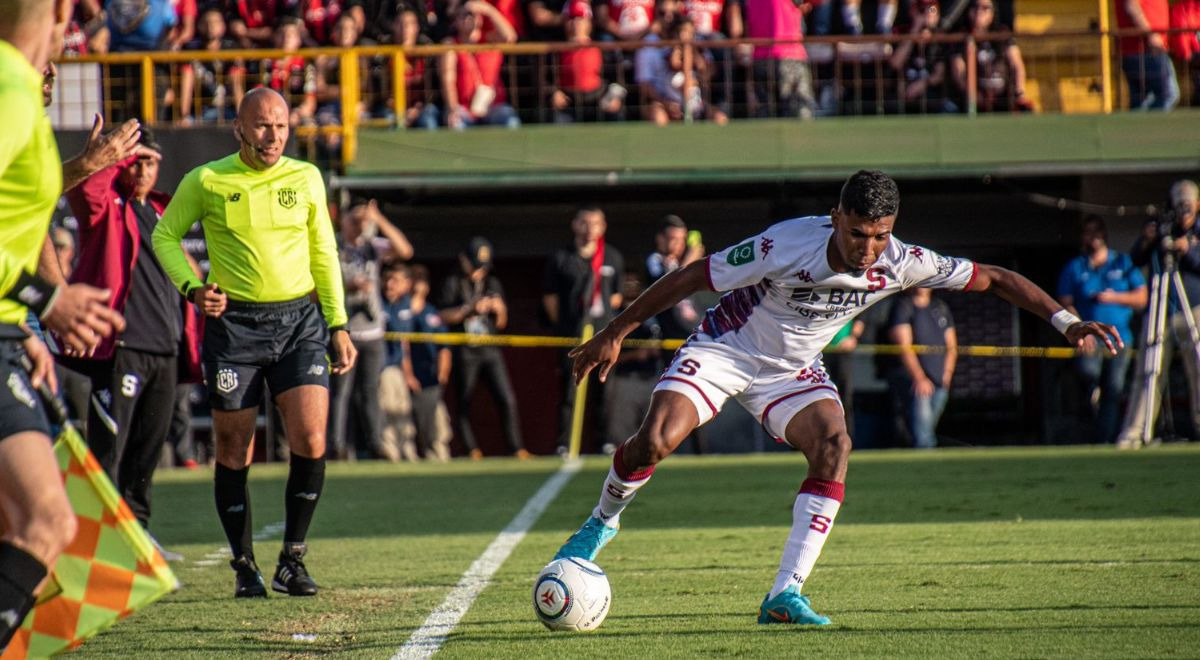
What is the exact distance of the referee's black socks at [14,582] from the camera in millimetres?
4074

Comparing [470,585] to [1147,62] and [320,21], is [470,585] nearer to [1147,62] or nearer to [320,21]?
[320,21]

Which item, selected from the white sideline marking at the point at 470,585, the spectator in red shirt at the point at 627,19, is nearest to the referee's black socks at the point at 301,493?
the white sideline marking at the point at 470,585

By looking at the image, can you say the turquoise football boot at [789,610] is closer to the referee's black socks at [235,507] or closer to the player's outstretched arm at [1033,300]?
the player's outstretched arm at [1033,300]

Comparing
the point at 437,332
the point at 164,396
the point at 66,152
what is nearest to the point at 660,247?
the point at 437,332

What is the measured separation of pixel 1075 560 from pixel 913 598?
4.97 feet

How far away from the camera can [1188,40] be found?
17.7m

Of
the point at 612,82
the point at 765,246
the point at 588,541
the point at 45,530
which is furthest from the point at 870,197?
the point at 612,82

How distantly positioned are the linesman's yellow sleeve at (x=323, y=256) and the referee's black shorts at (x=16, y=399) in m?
3.07

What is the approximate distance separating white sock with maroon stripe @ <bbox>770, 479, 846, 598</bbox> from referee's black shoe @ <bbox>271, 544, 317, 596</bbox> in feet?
7.43

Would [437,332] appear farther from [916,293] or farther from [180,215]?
[180,215]

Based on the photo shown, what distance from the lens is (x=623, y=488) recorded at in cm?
632

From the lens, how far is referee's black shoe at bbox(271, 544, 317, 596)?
716cm

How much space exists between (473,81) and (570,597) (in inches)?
505

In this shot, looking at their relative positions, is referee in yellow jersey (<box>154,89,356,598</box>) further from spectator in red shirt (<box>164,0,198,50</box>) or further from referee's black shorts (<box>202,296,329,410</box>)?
spectator in red shirt (<box>164,0,198,50</box>)
